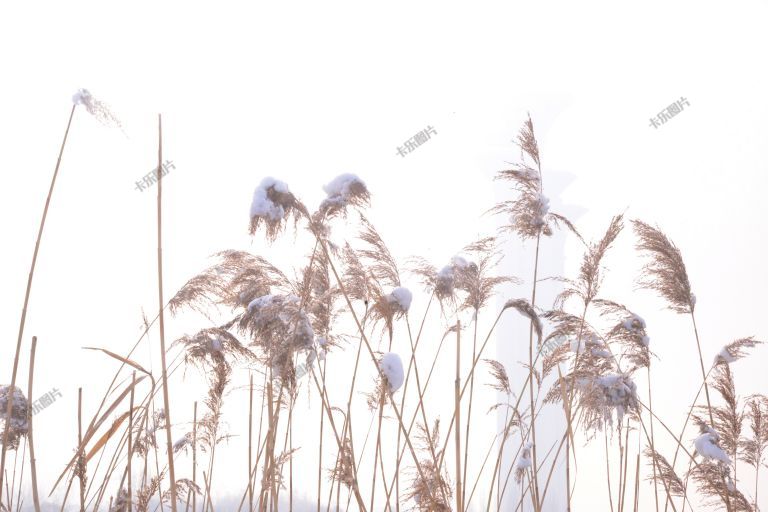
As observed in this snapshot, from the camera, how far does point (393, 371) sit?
7.72 ft

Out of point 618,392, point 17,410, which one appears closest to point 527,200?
point 618,392

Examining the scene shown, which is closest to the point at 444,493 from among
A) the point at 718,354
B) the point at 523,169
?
the point at 523,169

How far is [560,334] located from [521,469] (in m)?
0.98

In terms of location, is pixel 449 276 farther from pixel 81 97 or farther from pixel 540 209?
pixel 81 97

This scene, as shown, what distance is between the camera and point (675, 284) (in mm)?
3350

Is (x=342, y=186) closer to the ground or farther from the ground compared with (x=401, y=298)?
farther from the ground

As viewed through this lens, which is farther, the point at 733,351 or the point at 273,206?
the point at 733,351

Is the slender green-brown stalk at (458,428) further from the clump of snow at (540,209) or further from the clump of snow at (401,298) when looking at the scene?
the clump of snow at (540,209)

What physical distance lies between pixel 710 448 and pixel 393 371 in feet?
4.94

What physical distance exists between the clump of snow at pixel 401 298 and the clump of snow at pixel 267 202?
70 centimetres

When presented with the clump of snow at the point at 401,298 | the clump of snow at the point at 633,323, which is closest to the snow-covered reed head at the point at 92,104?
the clump of snow at the point at 401,298

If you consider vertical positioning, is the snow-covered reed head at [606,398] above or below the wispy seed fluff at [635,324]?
below

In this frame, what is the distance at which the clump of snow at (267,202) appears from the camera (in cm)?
202

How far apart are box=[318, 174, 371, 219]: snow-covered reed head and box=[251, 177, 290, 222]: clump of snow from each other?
225 millimetres
